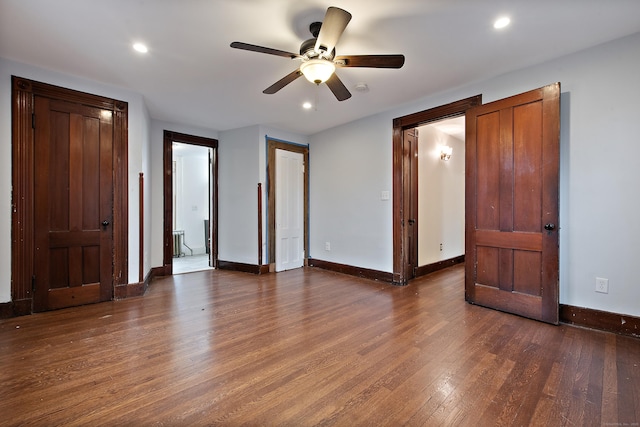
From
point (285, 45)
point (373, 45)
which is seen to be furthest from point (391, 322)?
point (285, 45)

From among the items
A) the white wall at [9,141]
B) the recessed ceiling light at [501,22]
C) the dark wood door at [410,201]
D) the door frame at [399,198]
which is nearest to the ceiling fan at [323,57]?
the recessed ceiling light at [501,22]

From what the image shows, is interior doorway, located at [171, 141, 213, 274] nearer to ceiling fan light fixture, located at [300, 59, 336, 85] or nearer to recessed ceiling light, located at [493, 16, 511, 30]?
ceiling fan light fixture, located at [300, 59, 336, 85]

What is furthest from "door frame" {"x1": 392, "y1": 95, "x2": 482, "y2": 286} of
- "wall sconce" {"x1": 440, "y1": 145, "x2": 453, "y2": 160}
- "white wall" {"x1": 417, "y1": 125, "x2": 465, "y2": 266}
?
"wall sconce" {"x1": 440, "y1": 145, "x2": 453, "y2": 160}

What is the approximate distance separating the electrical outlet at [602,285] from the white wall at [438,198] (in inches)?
90.9

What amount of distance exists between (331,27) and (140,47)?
186cm

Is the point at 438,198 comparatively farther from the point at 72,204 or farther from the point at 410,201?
the point at 72,204

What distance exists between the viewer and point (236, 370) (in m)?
1.94

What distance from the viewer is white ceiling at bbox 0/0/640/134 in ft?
6.86

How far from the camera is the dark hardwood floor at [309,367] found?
1528mm

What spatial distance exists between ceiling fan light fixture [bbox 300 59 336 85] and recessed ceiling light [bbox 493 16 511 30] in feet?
4.32

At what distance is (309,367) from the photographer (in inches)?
77.9

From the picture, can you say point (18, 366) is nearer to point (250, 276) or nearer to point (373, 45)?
point (250, 276)

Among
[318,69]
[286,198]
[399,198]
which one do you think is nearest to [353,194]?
[399,198]

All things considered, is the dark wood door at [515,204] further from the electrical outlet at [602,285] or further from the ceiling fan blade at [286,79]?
the ceiling fan blade at [286,79]
